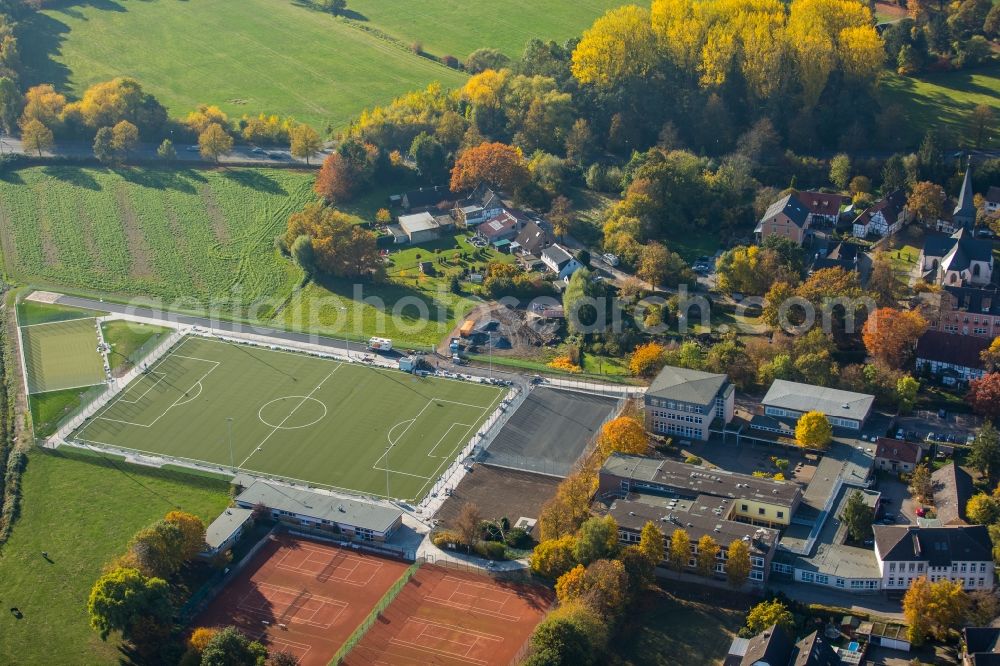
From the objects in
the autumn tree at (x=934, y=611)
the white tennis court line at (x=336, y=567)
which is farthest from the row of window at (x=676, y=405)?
the white tennis court line at (x=336, y=567)

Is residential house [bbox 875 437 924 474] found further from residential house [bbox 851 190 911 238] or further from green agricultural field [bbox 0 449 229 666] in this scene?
green agricultural field [bbox 0 449 229 666]

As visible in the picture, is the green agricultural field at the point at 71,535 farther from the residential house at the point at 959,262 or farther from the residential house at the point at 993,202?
the residential house at the point at 993,202

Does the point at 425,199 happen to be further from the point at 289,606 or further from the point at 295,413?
the point at 289,606

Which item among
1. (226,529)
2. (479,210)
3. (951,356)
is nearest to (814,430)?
(951,356)

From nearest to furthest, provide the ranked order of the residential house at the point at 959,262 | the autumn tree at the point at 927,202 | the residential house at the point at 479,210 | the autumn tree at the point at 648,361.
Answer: the autumn tree at the point at 648,361 → the residential house at the point at 959,262 → the autumn tree at the point at 927,202 → the residential house at the point at 479,210

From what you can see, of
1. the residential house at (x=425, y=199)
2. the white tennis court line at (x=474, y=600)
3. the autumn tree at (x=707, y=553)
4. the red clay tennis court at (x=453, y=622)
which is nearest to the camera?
the red clay tennis court at (x=453, y=622)

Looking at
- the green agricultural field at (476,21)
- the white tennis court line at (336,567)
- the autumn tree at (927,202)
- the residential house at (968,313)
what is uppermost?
the green agricultural field at (476,21)
